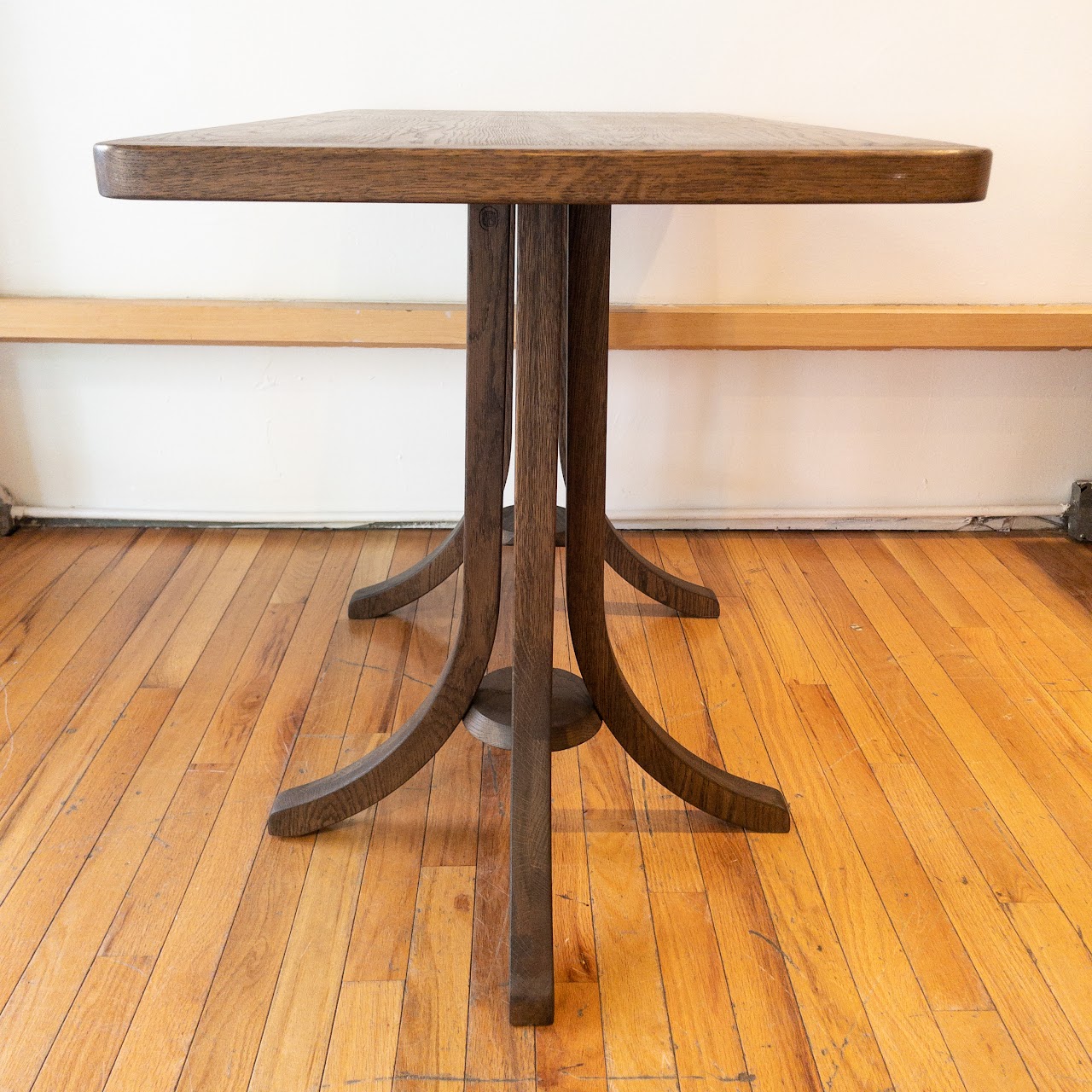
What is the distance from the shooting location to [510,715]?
1.42 metres

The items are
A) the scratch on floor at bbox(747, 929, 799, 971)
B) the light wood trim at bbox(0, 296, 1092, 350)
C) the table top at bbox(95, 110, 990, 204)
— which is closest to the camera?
the table top at bbox(95, 110, 990, 204)

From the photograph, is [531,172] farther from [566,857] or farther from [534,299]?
[566,857]

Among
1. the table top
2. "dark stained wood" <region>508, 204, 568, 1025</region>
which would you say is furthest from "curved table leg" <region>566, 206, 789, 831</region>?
the table top

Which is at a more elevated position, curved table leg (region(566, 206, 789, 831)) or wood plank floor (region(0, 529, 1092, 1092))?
curved table leg (region(566, 206, 789, 831))

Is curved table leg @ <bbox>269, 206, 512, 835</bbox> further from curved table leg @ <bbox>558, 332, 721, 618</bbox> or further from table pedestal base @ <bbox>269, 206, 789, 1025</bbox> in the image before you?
curved table leg @ <bbox>558, 332, 721, 618</bbox>

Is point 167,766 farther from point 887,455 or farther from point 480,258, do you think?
point 887,455

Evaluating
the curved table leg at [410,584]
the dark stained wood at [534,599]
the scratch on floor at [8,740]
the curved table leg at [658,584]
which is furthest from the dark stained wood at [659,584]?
the scratch on floor at [8,740]

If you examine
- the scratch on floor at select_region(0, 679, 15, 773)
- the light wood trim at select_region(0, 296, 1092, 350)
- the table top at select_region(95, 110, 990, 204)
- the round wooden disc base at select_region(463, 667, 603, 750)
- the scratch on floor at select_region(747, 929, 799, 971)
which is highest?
the table top at select_region(95, 110, 990, 204)

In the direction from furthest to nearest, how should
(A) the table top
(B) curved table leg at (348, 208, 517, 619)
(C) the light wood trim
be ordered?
(C) the light wood trim < (B) curved table leg at (348, 208, 517, 619) < (A) the table top

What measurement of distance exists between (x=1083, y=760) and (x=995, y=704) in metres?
0.18

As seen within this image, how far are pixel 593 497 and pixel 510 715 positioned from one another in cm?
30

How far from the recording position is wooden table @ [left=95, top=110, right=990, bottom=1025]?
982 mm

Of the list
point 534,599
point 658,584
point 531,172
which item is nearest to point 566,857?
point 534,599

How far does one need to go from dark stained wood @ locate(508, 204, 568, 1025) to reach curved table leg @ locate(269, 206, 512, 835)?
13 cm
